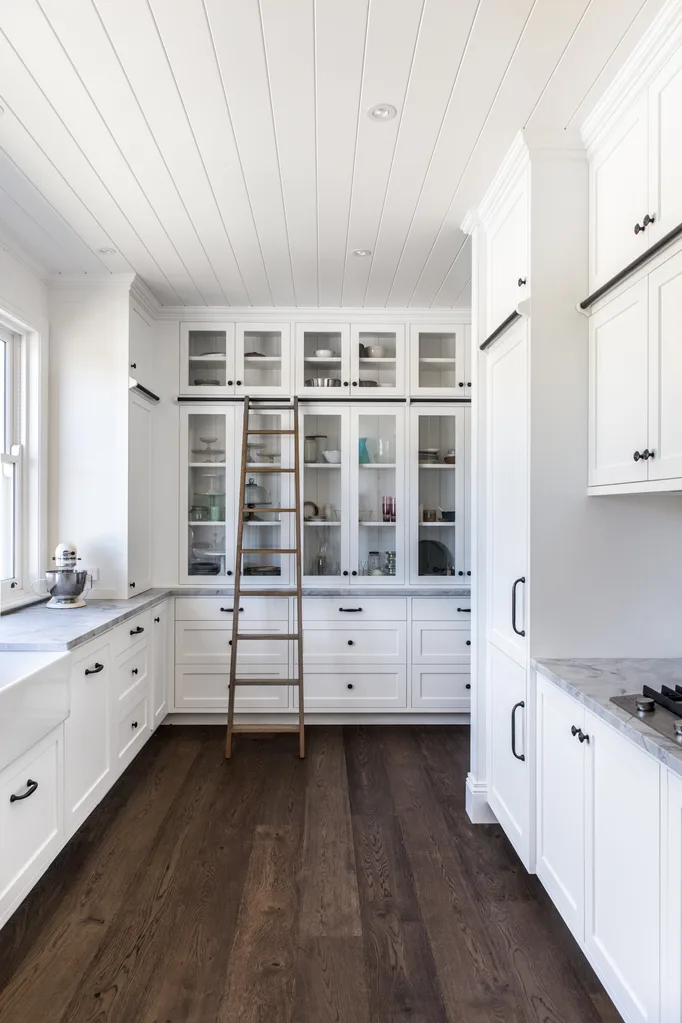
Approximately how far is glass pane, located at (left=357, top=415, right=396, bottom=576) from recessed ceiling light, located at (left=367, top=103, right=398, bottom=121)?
207 cm

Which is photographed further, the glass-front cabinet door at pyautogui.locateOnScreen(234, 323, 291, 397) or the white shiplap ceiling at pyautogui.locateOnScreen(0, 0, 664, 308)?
the glass-front cabinet door at pyautogui.locateOnScreen(234, 323, 291, 397)

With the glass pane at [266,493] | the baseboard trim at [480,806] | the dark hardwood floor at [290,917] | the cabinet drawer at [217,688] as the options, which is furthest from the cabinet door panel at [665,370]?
the cabinet drawer at [217,688]

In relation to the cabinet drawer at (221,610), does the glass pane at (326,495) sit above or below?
above

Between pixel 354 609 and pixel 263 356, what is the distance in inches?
66.6

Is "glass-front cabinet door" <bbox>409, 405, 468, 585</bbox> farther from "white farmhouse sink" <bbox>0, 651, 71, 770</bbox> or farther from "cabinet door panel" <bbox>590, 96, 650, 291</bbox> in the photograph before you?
"white farmhouse sink" <bbox>0, 651, 71, 770</bbox>

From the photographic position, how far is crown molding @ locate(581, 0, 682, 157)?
157 cm

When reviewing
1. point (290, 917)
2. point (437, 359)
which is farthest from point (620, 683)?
point (437, 359)

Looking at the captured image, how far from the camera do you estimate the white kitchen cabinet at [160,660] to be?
3486 mm

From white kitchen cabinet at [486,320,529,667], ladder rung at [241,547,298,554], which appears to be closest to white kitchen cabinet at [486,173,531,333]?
white kitchen cabinet at [486,320,529,667]

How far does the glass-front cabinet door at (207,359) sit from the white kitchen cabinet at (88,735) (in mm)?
1795

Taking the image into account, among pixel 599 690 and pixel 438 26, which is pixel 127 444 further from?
pixel 599 690

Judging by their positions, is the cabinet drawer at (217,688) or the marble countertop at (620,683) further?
the cabinet drawer at (217,688)

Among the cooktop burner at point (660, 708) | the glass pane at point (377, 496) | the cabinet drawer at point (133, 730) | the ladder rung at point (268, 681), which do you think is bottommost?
the cabinet drawer at point (133, 730)

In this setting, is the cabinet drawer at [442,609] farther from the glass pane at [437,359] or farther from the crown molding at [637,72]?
the crown molding at [637,72]
